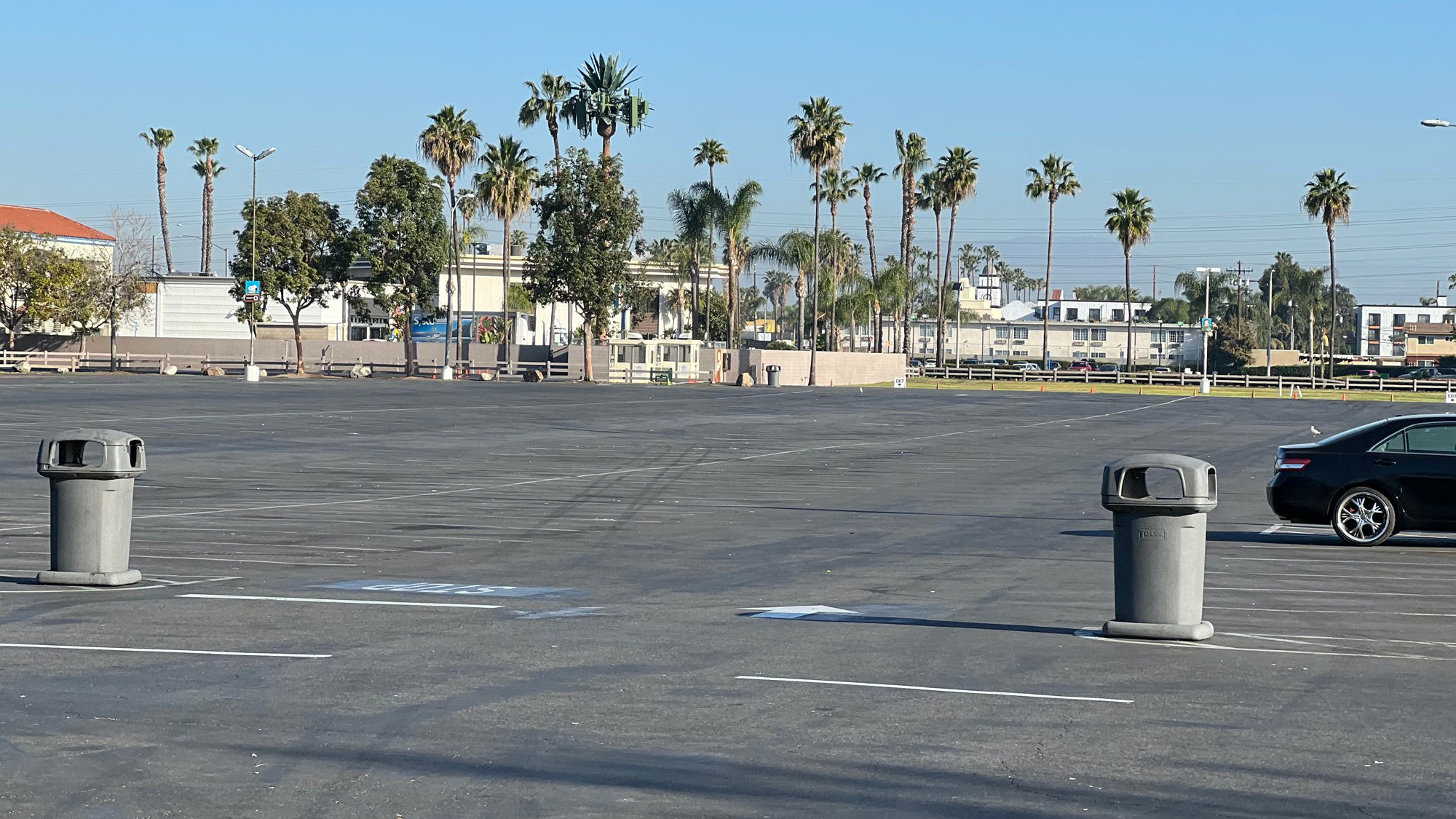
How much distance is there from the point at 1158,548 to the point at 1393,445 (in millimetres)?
8403

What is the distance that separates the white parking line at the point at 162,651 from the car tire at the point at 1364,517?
11.8m

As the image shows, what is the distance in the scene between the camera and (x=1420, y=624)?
1126 centimetres

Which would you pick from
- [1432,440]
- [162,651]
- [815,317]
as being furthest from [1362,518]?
[815,317]

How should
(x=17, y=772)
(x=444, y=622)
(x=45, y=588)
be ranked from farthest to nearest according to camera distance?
(x=45, y=588)
(x=444, y=622)
(x=17, y=772)

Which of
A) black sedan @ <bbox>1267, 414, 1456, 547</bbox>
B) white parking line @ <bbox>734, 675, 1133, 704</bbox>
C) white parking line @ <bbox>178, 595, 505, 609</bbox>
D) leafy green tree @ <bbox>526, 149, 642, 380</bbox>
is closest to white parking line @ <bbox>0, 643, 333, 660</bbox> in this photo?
white parking line @ <bbox>178, 595, 505, 609</bbox>

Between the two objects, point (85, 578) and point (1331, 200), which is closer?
point (85, 578)

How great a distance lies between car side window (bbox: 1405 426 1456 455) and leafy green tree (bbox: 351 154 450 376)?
242 feet

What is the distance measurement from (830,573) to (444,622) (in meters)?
4.33

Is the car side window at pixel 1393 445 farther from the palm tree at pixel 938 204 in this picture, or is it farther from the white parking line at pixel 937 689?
the palm tree at pixel 938 204

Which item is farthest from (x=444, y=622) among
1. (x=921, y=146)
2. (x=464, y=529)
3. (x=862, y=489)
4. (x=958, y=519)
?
(x=921, y=146)

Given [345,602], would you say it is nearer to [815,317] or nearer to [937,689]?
[937,689]

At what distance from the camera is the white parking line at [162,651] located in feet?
30.7

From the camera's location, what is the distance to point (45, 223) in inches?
4149

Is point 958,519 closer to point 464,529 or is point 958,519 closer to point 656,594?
point 464,529
